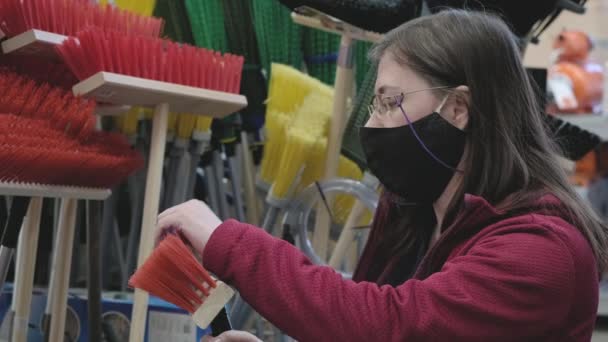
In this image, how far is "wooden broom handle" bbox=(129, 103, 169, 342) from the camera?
1.36 meters

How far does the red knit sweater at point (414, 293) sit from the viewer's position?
2.99 feet

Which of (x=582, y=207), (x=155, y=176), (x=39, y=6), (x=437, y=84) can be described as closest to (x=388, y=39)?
(x=437, y=84)

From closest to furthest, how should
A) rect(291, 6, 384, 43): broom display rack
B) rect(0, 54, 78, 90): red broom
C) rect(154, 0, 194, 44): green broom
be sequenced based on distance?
rect(0, 54, 78, 90): red broom, rect(291, 6, 384, 43): broom display rack, rect(154, 0, 194, 44): green broom

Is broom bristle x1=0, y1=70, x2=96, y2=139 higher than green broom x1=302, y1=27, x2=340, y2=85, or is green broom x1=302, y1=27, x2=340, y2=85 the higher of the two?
broom bristle x1=0, y1=70, x2=96, y2=139

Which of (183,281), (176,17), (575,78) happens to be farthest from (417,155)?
(575,78)

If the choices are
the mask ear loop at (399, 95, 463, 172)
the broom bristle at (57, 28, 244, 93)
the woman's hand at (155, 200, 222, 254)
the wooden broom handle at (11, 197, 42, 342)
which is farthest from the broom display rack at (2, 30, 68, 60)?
the mask ear loop at (399, 95, 463, 172)

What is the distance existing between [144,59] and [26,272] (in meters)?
0.42

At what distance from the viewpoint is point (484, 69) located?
1079 millimetres

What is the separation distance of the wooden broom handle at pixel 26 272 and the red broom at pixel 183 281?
500mm

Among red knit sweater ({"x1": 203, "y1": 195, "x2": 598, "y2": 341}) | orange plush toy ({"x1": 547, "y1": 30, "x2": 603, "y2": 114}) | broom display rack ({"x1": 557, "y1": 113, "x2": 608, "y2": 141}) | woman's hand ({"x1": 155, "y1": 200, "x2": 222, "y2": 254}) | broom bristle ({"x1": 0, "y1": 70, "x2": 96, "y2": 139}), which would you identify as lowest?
broom display rack ({"x1": 557, "y1": 113, "x2": 608, "y2": 141})

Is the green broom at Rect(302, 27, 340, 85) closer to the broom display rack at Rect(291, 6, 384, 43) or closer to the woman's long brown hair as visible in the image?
the broom display rack at Rect(291, 6, 384, 43)

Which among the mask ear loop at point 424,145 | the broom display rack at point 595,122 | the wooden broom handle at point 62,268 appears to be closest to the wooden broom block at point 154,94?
the wooden broom handle at point 62,268

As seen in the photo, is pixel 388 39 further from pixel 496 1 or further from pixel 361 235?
pixel 361 235

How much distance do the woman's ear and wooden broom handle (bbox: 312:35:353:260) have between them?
823 millimetres
